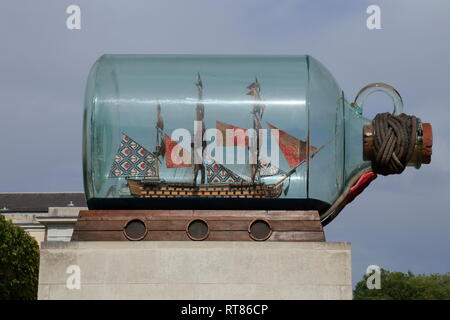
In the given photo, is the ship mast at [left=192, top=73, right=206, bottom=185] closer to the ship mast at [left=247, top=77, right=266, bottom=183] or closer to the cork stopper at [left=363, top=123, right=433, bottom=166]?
the ship mast at [left=247, top=77, right=266, bottom=183]

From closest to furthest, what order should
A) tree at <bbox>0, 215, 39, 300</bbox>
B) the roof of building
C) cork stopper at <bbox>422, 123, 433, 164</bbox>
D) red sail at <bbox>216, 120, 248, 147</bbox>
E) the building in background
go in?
red sail at <bbox>216, 120, 248, 147</bbox>
cork stopper at <bbox>422, 123, 433, 164</bbox>
tree at <bbox>0, 215, 39, 300</bbox>
the building in background
the roof of building

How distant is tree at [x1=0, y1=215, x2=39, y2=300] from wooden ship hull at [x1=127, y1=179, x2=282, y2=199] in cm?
4146

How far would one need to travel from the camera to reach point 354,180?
14.7 metres

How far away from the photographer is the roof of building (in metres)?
83.8

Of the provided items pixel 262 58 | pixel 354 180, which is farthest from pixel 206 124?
pixel 354 180

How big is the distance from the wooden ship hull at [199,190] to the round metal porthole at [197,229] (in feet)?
1.57

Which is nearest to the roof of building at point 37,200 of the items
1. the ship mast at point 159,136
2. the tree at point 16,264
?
the tree at point 16,264

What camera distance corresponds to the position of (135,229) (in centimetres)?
1377

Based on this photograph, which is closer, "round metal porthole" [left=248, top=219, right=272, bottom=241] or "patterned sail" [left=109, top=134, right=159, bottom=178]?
"round metal porthole" [left=248, top=219, right=272, bottom=241]

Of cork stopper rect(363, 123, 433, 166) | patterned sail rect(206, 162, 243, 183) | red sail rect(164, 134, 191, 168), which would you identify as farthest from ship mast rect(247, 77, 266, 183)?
cork stopper rect(363, 123, 433, 166)

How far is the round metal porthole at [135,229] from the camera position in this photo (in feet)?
45.0

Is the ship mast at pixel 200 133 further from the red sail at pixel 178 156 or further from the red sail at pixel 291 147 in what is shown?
the red sail at pixel 291 147

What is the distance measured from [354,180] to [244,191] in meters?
1.93
